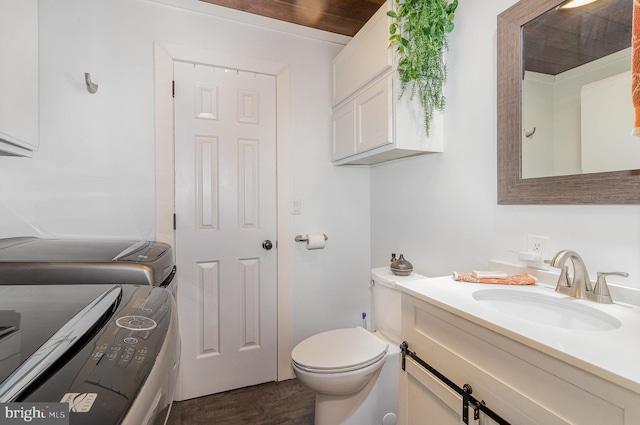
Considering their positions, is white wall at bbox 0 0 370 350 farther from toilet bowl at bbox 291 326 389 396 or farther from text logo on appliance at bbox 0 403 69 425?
text logo on appliance at bbox 0 403 69 425

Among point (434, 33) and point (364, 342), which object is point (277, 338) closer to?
point (364, 342)

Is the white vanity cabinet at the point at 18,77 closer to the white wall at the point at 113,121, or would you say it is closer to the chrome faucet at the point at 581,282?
the white wall at the point at 113,121

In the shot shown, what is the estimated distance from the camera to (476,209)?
56.5 inches

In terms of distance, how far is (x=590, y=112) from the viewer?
1.03 m

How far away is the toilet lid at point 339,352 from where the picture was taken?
140cm

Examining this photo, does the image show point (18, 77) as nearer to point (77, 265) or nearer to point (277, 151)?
point (77, 265)

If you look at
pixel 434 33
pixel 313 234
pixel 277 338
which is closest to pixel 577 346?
pixel 434 33

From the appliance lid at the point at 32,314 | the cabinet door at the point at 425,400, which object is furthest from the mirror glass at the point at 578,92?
the appliance lid at the point at 32,314

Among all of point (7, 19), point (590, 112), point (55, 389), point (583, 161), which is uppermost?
point (7, 19)

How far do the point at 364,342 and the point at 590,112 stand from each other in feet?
4.43

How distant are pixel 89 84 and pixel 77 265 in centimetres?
112

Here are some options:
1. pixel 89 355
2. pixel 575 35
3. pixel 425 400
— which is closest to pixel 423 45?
pixel 575 35

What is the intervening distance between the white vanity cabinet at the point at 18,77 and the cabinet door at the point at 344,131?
164 centimetres

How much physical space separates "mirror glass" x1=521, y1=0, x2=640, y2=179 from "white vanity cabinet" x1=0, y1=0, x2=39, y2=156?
2.12m
